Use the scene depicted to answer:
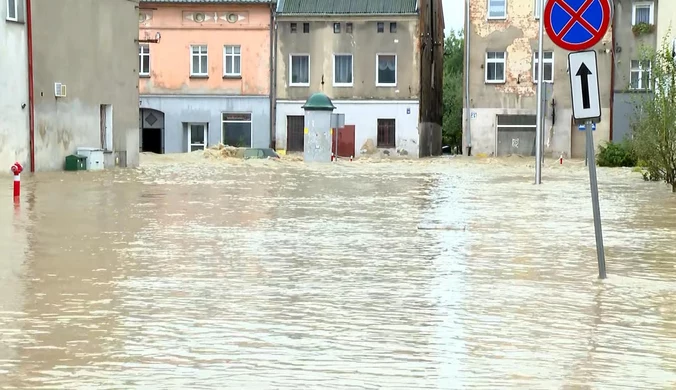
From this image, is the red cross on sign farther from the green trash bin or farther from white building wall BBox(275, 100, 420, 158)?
white building wall BBox(275, 100, 420, 158)

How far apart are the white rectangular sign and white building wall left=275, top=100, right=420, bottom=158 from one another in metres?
48.9

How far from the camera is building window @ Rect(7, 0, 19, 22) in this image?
115ft

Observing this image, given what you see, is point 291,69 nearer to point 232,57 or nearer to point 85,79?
point 232,57

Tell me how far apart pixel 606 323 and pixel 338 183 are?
24.2 metres

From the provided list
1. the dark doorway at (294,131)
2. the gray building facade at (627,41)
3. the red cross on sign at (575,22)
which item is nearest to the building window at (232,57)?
the dark doorway at (294,131)

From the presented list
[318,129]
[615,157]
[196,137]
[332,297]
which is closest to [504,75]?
[615,157]

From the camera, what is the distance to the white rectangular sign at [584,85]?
11258 mm

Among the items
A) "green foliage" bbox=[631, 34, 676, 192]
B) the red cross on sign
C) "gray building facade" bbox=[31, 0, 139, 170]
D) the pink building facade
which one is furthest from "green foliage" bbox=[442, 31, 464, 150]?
the red cross on sign

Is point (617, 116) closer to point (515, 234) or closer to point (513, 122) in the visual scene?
point (513, 122)

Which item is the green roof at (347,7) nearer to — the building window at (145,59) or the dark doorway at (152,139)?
the building window at (145,59)

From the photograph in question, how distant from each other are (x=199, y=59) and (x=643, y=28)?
2322 centimetres

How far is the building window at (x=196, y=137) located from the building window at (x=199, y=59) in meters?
2.83

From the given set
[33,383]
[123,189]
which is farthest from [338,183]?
[33,383]

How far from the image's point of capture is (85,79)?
40.4 meters
